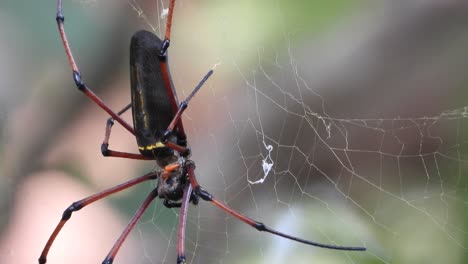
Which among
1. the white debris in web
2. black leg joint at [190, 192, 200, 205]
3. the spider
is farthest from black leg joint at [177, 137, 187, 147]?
the white debris in web

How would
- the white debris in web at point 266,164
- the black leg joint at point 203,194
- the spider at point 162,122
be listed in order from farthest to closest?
the white debris in web at point 266,164
the black leg joint at point 203,194
the spider at point 162,122

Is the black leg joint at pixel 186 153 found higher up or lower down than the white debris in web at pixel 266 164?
lower down

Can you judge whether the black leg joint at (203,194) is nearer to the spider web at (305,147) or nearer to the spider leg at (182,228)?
the spider leg at (182,228)

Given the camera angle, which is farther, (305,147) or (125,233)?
(305,147)

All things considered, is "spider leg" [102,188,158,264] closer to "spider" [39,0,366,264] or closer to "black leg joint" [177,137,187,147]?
"spider" [39,0,366,264]

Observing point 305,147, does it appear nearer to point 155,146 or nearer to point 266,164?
point 266,164

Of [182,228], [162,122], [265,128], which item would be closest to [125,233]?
[182,228]

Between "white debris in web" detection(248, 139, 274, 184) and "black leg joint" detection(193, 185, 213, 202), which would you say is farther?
"white debris in web" detection(248, 139, 274, 184)

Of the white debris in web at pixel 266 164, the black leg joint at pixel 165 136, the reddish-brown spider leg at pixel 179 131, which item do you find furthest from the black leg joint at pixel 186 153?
the white debris in web at pixel 266 164
